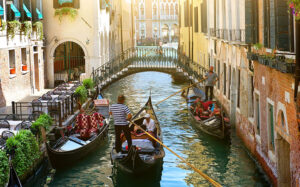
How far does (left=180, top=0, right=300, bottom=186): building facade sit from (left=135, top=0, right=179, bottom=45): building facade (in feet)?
164

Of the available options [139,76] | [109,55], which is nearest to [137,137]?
[109,55]

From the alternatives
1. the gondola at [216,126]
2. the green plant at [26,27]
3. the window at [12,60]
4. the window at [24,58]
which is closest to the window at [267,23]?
the gondola at [216,126]

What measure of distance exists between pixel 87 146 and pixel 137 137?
1121mm

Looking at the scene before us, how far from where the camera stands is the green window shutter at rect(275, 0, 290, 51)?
718cm

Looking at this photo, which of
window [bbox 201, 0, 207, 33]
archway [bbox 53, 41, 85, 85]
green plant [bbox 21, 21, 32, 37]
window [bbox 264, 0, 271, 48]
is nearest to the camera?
window [bbox 264, 0, 271, 48]

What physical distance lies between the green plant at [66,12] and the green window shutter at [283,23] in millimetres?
14253

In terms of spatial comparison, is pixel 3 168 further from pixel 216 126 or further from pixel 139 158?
pixel 216 126

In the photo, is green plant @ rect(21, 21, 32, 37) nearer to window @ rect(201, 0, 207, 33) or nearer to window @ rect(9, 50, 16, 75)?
window @ rect(9, 50, 16, 75)

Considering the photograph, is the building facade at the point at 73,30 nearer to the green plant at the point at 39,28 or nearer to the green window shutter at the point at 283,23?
the green plant at the point at 39,28

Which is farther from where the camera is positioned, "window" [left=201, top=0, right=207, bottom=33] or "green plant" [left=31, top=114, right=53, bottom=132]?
"window" [left=201, top=0, right=207, bottom=33]

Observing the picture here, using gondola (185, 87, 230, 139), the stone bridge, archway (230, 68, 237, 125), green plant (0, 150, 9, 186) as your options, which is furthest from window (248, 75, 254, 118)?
the stone bridge

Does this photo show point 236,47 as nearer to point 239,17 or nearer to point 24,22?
point 239,17

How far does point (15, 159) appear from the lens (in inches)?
334

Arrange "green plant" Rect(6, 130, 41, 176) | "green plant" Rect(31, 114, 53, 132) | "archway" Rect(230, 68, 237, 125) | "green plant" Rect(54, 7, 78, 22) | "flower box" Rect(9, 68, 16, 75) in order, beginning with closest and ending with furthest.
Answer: "green plant" Rect(6, 130, 41, 176), "green plant" Rect(31, 114, 53, 132), "archway" Rect(230, 68, 237, 125), "flower box" Rect(9, 68, 16, 75), "green plant" Rect(54, 7, 78, 22)
